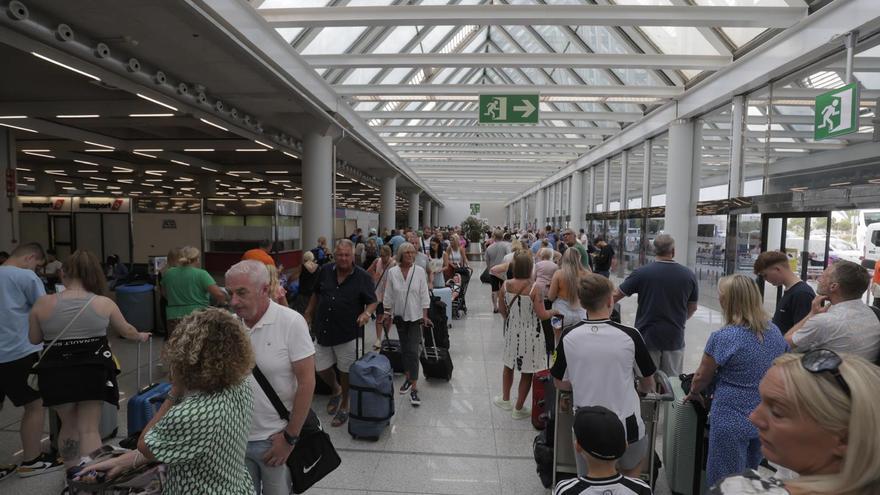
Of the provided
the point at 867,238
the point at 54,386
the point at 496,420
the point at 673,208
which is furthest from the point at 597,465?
the point at 673,208

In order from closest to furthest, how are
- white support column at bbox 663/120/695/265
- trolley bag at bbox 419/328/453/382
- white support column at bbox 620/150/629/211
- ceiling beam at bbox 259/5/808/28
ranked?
trolley bag at bbox 419/328/453/382 < ceiling beam at bbox 259/5/808/28 < white support column at bbox 663/120/695/265 < white support column at bbox 620/150/629/211

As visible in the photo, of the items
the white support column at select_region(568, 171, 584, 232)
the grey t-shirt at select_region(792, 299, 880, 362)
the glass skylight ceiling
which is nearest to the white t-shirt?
the grey t-shirt at select_region(792, 299, 880, 362)

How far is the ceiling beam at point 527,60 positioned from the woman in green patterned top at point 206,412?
8429 mm

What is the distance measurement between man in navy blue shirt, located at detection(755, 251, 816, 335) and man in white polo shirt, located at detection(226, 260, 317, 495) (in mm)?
3608

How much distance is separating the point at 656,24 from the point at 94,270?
820 cm

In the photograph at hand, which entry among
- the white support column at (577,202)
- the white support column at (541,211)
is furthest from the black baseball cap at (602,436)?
the white support column at (541,211)

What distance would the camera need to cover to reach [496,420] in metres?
4.78

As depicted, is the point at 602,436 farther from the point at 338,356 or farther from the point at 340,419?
the point at 340,419

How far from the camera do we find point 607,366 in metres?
2.61

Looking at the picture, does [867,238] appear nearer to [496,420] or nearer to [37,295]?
[496,420]

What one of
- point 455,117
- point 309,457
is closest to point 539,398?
point 309,457

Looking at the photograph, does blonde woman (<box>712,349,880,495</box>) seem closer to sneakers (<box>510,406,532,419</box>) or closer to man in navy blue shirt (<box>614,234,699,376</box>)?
man in navy blue shirt (<box>614,234,699,376</box>)

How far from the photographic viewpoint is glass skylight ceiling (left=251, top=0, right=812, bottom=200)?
7.39 meters

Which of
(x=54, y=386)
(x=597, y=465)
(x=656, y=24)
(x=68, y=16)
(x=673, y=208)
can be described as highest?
(x=656, y=24)
